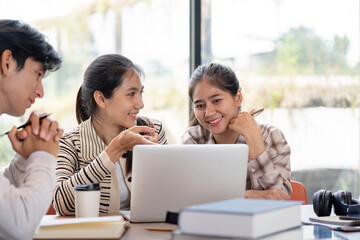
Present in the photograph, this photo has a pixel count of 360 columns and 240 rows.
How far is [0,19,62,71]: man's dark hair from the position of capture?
63.4 inches

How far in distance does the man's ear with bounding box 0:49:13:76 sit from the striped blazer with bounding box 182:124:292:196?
1.07m

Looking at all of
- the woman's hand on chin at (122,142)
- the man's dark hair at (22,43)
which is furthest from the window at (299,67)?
the man's dark hair at (22,43)

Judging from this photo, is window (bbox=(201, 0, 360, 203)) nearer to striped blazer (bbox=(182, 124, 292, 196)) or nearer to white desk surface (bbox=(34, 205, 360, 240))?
striped blazer (bbox=(182, 124, 292, 196))

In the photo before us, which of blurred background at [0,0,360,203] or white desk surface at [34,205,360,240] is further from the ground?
blurred background at [0,0,360,203]

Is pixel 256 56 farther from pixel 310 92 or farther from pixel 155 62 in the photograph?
pixel 155 62

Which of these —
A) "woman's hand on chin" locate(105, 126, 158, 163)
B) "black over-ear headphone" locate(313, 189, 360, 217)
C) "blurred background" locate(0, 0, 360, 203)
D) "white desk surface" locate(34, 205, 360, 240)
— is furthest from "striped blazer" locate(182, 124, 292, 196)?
"blurred background" locate(0, 0, 360, 203)

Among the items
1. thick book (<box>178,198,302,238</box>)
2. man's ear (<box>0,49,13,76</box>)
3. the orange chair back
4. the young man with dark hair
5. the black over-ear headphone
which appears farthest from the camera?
the orange chair back

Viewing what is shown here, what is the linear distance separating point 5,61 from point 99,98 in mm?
845

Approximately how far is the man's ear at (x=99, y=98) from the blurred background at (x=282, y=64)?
1.27m

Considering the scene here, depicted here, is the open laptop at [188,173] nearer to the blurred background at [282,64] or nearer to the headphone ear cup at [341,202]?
the headphone ear cup at [341,202]

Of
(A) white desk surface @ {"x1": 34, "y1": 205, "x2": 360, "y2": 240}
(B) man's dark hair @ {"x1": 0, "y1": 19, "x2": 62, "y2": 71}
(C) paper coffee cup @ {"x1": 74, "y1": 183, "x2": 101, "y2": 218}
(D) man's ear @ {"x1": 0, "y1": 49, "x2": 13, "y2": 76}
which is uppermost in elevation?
(B) man's dark hair @ {"x1": 0, "y1": 19, "x2": 62, "y2": 71}

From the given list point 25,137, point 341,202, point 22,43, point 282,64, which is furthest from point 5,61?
point 282,64

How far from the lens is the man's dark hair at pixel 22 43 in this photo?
5.28 ft

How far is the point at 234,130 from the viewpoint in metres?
2.43
